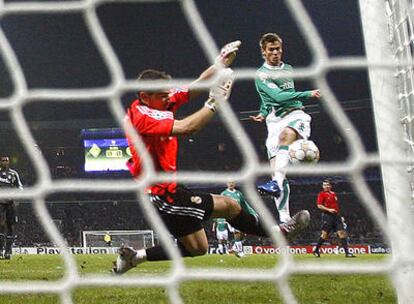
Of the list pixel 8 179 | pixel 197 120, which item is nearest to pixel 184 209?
pixel 197 120

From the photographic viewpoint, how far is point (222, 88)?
4.30 feet

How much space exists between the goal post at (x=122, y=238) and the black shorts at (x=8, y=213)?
206 inches

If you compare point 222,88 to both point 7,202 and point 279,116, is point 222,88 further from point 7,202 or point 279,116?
point 7,202

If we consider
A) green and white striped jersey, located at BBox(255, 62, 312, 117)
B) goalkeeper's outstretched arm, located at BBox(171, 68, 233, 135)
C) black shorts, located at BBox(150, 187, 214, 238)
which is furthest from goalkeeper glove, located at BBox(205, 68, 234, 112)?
green and white striped jersey, located at BBox(255, 62, 312, 117)

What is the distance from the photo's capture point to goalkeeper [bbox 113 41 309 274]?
2.12m

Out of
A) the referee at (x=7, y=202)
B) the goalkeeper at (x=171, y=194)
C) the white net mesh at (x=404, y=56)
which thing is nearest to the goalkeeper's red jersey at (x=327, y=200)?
the referee at (x=7, y=202)

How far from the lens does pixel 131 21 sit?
44.3 ft

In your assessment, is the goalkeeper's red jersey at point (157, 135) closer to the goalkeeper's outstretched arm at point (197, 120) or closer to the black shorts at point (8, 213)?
the goalkeeper's outstretched arm at point (197, 120)

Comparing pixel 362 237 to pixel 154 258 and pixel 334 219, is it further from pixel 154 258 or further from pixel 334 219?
pixel 154 258

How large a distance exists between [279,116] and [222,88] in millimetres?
1732

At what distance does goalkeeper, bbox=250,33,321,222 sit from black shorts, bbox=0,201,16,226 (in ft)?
10.7

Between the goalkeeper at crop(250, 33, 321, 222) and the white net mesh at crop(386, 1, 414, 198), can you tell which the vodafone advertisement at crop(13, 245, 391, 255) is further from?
the white net mesh at crop(386, 1, 414, 198)

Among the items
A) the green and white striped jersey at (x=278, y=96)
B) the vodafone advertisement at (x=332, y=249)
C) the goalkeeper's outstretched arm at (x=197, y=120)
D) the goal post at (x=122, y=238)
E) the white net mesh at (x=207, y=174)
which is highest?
the goal post at (x=122, y=238)

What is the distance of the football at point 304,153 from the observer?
263cm
